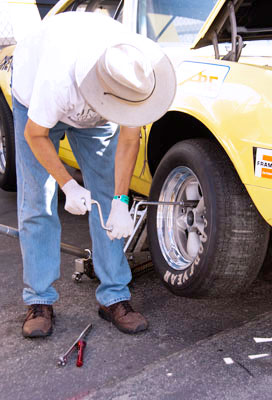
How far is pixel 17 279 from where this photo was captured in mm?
3150

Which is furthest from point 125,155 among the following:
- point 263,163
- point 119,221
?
point 263,163

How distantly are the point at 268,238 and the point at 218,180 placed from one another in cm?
33

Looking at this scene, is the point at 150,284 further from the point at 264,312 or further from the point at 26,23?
the point at 26,23

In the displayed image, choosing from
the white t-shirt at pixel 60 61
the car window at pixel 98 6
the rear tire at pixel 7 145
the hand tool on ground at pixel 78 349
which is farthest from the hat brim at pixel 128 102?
the rear tire at pixel 7 145

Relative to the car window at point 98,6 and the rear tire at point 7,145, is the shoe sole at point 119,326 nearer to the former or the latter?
the car window at point 98,6

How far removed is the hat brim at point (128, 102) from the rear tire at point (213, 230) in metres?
0.40

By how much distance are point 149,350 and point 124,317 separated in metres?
0.25

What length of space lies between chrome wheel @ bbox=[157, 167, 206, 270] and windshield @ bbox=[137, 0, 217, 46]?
87 cm

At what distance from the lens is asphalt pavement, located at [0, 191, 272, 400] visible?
2.06 metres

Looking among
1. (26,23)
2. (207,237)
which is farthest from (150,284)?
(26,23)

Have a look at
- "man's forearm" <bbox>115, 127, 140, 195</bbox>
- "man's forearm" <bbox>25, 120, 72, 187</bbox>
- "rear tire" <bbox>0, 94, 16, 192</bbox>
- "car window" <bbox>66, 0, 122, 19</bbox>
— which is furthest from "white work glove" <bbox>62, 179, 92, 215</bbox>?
"rear tire" <bbox>0, 94, 16, 192</bbox>

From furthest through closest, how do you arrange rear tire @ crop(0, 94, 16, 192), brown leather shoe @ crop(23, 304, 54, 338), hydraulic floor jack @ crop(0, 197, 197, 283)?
rear tire @ crop(0, 94, 16, 192) → hydraulic floor jack @ crop(0, 197, 197, 283) → brown leather shoe @ crop(23, 304, 54, 338)

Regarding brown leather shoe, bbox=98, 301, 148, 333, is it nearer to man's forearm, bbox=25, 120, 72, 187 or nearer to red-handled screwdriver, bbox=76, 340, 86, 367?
red-handled screwdriver, bbox=76, 340, 86, 367

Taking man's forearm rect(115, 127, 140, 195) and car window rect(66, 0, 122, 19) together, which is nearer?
man's forearm rect(115, 127, 140, 195)
